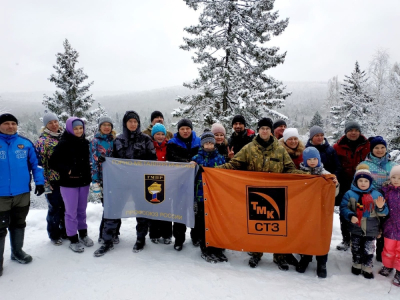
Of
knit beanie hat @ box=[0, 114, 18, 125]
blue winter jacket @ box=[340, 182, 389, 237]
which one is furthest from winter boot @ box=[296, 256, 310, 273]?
knit beanie hat @ box=[0, 114, 18, 125]

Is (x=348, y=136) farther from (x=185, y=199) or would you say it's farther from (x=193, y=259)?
(x=193, y=259)

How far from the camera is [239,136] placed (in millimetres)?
5441

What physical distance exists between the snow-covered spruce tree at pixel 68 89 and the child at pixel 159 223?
59.8ft

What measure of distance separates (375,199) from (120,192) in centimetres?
449

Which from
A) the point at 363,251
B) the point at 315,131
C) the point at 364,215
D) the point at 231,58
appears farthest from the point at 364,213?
the point at 231,58

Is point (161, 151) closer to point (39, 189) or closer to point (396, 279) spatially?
point (39, 189)

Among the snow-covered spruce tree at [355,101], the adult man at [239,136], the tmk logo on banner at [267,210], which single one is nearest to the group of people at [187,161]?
the tmk logo on banner at [267,210]

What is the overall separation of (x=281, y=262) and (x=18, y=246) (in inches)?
184

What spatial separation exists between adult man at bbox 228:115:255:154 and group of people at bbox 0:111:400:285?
0.56 metres

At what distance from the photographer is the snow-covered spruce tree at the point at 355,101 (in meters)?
23.7

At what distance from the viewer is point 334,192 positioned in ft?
12.8

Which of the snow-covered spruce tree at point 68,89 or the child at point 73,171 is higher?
the snow-covered spruce tree at point 68,89

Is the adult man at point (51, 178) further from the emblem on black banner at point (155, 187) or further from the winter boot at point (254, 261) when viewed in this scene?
the winter boot at point (254, 261)

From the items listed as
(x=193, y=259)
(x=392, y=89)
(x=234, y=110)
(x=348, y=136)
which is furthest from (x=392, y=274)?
(x=392, y=89)
